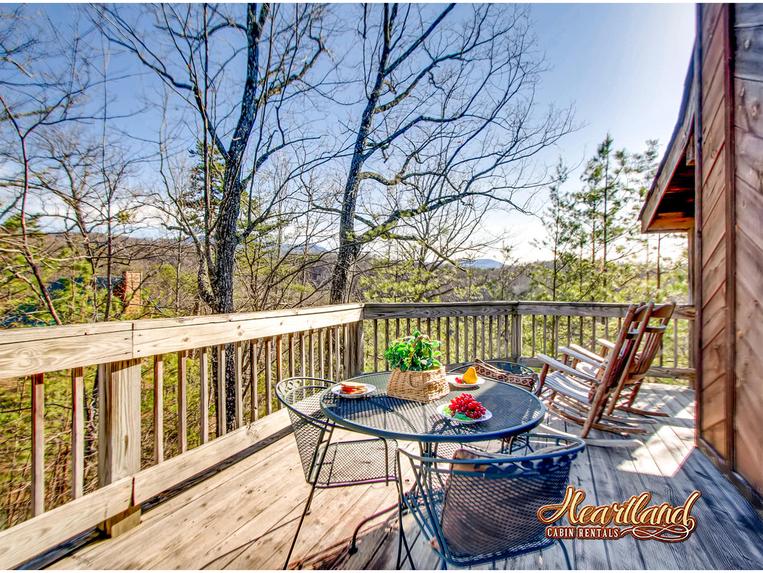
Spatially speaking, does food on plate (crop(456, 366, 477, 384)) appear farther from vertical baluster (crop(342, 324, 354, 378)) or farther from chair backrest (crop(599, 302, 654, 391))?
vertical baluster (crop(342, 324, 354, 378))

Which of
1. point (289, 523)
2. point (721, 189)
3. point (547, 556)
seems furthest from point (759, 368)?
point (289, 523)

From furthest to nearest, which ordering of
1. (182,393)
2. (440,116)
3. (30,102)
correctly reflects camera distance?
(440,116), (30,102), (182,393)

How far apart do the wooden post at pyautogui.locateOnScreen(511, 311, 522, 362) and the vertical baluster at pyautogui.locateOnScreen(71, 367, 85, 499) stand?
4243 millimetres

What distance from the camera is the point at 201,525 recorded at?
1842 millimetres

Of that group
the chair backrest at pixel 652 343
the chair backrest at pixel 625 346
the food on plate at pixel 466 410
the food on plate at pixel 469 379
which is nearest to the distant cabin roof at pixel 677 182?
the chair backrest at pixel 652 343

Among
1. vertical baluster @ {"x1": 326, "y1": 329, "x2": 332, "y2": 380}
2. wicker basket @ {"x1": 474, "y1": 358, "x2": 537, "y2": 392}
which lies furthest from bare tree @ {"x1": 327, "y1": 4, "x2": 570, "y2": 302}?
wicker basket @ {"x1": 474, "y1": 358, "x2": 537, "y2": 392}

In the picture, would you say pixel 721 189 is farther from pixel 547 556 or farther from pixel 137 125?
pixel 137 125

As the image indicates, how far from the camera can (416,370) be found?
72.2 inches

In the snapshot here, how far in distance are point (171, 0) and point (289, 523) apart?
4926mm

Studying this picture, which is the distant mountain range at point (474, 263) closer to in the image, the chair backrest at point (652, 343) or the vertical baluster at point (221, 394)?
the chair backrest at point (652, 343)

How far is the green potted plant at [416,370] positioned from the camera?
1.81 m

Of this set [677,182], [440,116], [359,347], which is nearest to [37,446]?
[359,347]

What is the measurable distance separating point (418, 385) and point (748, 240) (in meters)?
2.08

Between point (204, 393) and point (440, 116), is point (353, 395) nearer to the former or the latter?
point (204, 393)
